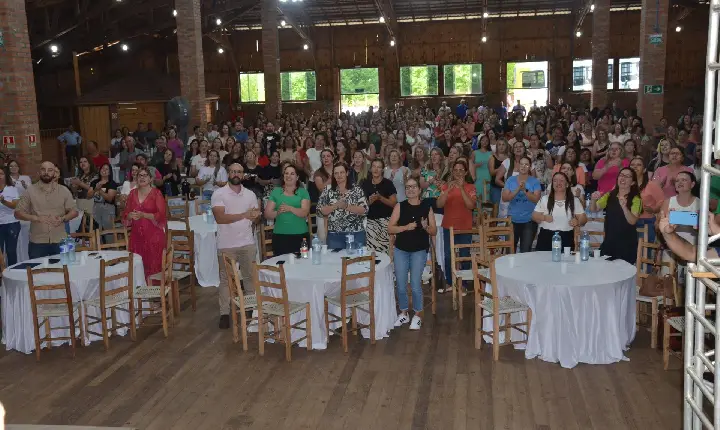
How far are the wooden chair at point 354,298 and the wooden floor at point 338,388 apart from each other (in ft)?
0.57

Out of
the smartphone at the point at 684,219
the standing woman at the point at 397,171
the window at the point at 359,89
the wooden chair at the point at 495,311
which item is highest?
the window at the point at 359,89

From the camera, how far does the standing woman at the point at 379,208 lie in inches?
281

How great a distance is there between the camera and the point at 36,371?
19.1ft

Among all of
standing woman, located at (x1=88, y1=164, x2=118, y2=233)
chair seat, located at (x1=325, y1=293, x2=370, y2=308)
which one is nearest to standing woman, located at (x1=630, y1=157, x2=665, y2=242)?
chair seat, located at (x1=325, y1=293, x2=370, y2=308)

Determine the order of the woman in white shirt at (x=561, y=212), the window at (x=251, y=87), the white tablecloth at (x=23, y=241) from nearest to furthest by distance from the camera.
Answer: the woman in white shirt at (x=561, y=212)
the white tablecloth at (x=23, y=241)
the window at (x=251, y=87)

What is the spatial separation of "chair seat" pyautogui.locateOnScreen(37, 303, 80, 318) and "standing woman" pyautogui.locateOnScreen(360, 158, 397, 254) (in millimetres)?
2841

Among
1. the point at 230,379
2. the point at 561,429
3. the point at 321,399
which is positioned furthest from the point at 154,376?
the point at 561,429

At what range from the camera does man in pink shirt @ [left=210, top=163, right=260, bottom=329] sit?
646 centimetres

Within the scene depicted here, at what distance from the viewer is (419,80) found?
28.9 meters

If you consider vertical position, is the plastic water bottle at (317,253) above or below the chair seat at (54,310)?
above

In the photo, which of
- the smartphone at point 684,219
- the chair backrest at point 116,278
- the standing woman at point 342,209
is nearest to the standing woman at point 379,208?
the standing woman at point 342,209

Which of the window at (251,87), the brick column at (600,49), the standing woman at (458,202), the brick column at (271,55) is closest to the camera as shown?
the standing woman at (458,202)

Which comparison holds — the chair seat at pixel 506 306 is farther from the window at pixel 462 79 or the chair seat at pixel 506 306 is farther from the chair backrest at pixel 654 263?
the window at pixel 462 79

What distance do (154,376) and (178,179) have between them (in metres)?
5.82
